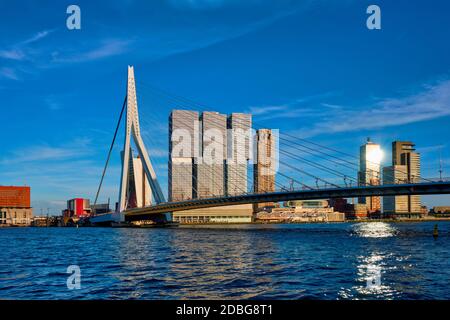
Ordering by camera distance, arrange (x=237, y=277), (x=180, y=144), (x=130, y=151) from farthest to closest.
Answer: (x=180, y=144) → (x=130, y=151) → (x=237, y=277)

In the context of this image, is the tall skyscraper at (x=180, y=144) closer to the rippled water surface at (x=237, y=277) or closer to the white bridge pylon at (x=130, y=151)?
the white bridge pylon at (x=130, y=151)

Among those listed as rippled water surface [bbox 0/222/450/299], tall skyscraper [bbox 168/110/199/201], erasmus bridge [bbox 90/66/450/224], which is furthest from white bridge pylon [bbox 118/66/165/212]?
tall skyscraper [bbox 168/110/199/201]

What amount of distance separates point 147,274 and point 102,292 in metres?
5.42

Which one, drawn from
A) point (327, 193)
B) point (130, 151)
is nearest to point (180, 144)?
point (130, 151)

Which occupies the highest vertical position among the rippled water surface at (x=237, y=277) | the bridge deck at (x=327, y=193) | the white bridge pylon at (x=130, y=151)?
the white bridge pylon at (x=130, y=151)

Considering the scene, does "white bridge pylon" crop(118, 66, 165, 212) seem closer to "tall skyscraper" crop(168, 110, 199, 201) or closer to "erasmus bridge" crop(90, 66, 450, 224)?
"erasmus bridge" crop(90, 66, 450, 224)

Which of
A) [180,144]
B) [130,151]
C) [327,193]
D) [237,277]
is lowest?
[237,277]

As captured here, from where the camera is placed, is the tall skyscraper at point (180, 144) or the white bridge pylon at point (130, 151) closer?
the white bridge pylon at point (130, 151)

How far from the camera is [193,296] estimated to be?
18328 millimetres

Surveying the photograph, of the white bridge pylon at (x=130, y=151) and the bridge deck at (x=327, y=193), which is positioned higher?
the white bridge pylon at (x=130, y=151)

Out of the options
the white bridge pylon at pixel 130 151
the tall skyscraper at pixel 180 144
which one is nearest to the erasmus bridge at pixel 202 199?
the white bridge pylon at pixel 130 151

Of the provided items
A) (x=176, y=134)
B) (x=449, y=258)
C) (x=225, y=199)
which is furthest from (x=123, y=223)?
(x=449, y=258)

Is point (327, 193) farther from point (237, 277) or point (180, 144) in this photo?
point (180, 144)
